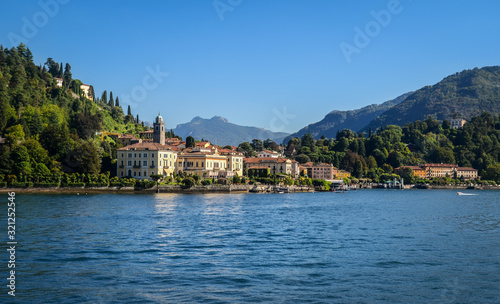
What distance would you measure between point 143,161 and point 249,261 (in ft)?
196

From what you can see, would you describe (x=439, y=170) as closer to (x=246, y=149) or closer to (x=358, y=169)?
(x=358, y=169)

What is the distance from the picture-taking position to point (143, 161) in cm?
7869

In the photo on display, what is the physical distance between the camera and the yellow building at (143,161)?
7844 cm

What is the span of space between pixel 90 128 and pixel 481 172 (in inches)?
4699

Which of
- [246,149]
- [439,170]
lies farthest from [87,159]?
[439,170]

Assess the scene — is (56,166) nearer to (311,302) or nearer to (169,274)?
(169,274)

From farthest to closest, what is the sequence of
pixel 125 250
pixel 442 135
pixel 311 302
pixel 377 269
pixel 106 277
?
pixel 442 135 → pixel 125 250 → pixel 377 269 → pixel 106 277 → pixel 311 302

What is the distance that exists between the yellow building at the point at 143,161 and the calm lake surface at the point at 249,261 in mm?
42627

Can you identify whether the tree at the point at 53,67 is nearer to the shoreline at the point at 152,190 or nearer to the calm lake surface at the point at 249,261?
the shoreline at the point at 152,190

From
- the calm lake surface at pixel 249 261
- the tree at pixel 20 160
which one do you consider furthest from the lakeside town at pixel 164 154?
the calm lake surface at pixel 249 261

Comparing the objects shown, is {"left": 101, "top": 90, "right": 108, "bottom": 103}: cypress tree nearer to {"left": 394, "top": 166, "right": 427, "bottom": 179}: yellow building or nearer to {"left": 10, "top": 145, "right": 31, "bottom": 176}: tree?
{"left": 10, "top": 145, "right": 31, "bottom": 176}: tree

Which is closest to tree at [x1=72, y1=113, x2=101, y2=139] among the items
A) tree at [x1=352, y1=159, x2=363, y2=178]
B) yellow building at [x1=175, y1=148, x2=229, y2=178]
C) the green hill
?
the green hill

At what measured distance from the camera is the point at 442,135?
178m

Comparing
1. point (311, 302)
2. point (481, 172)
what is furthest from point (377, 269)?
point (481, 172)
